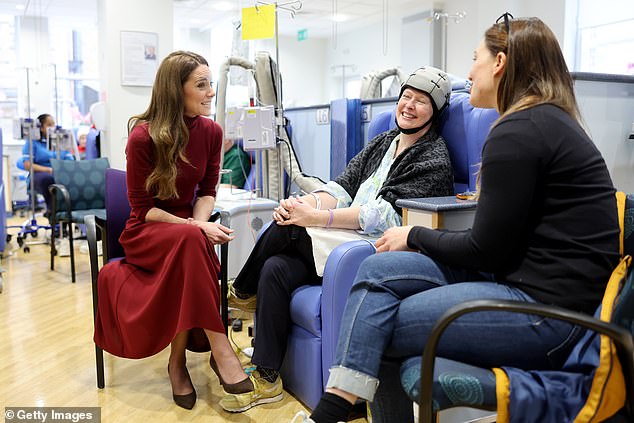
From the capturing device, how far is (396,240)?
5.11ft

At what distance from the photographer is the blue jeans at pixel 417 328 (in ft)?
4.08

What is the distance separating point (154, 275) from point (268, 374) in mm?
554

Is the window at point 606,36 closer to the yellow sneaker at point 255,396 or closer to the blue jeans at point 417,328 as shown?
the yellow sneaker at point 255,396

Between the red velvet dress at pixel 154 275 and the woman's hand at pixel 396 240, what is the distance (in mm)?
775

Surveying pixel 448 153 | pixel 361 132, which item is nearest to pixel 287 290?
pixel 448 153

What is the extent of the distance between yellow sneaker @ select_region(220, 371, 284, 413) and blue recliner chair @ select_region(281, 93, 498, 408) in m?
0.08

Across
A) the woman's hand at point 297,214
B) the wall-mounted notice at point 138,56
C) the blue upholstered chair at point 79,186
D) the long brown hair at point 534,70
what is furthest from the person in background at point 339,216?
the wall-mounted notice at point 138,56

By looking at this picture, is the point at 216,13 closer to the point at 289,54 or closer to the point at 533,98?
the point at 289,54

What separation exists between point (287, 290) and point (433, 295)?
0.90 metres

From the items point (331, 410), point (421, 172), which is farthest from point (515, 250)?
point (421, 172)

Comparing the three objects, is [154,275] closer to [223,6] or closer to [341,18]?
[223,6]

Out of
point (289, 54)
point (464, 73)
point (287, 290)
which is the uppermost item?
point (289, 54)

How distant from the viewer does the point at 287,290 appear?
2.15 meters

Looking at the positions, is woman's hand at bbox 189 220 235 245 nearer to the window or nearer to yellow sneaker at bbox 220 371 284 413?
yellow sneaker at bbox 220 371 284 413
